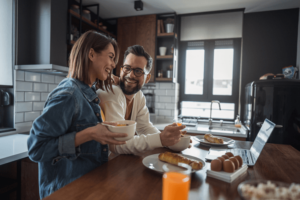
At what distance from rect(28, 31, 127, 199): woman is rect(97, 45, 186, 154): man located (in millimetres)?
164

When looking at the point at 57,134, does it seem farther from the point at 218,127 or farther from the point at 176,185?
the point at 218,127

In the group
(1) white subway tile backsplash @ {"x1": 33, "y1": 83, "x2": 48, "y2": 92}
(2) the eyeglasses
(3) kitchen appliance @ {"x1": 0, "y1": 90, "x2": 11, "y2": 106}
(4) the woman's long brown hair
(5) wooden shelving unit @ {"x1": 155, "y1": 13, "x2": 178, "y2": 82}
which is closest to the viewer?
(4) the woman's long brown hair

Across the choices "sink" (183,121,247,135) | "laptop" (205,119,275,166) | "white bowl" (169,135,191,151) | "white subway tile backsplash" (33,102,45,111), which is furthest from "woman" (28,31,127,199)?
"sink" (183,121,247,135)

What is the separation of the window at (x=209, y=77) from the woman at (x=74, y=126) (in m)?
2.58

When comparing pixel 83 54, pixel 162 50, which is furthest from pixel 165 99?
pixel 83 54

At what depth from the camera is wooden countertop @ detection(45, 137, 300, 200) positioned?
692 mm

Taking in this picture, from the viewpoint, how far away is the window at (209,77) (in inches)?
131

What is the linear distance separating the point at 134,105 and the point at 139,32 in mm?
2039

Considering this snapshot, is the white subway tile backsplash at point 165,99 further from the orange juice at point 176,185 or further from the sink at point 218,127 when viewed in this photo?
the orange juice at point 176,185

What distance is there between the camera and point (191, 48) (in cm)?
352

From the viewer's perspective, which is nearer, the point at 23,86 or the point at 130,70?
the point at 130,70

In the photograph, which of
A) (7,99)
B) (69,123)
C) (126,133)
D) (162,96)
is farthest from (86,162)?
(162,96)

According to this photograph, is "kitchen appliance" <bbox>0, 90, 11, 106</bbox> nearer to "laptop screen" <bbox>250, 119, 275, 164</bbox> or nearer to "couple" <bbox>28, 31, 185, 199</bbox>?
"couple" <bbox>28, 31, 185, 199</bbox>

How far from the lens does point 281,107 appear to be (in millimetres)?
2311
